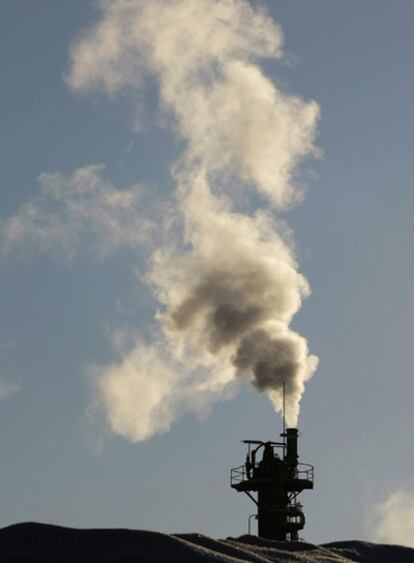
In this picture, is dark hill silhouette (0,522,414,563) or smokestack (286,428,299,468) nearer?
dark hill silhouette (0,522,414,563)

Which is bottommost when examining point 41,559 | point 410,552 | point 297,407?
point 41,559

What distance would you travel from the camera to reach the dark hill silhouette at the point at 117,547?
31531mm

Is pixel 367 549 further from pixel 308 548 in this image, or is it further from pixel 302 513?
pixel 302 513

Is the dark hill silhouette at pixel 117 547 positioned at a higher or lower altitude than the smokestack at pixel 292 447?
lower

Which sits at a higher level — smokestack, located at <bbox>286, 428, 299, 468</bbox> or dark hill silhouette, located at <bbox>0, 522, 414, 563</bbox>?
smokestack, located at <bbox>286, 428, 299, 468</bbox>

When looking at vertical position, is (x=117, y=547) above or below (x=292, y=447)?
below

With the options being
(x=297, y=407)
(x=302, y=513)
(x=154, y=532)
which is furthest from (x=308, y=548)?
(x=297, y=407)

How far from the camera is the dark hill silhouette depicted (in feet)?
103

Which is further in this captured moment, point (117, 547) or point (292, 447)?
point (292, 447)

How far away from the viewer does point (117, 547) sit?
1267 inches

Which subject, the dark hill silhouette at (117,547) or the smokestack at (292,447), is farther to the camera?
the smokestack at (292,447)

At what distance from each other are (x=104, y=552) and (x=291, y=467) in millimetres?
26493

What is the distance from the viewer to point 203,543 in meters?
34.1

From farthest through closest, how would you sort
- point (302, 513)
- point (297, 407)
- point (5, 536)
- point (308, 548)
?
1. point (297, 407)
2. point (302, 513)
3. point (308, 548)
4. point (5, 536)
